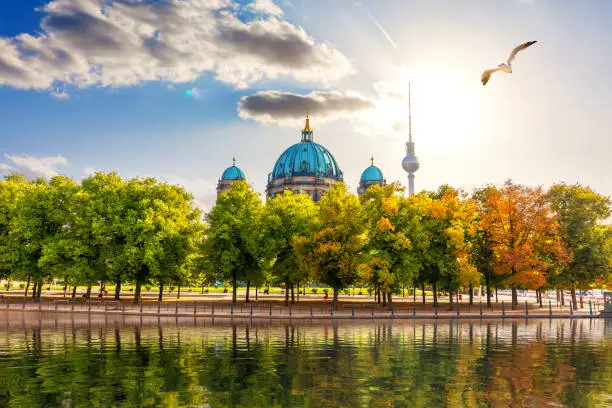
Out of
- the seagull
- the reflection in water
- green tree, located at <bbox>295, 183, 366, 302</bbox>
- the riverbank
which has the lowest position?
the riverbank

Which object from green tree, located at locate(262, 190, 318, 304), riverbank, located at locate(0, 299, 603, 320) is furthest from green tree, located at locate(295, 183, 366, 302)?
riverbank, located at locate(0, 299, 603, 320)

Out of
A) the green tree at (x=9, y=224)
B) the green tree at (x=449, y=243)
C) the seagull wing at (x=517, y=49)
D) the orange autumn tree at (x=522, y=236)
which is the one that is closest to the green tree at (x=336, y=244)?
the green tree at (x=449, y=243)

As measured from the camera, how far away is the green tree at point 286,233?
69.9 metres

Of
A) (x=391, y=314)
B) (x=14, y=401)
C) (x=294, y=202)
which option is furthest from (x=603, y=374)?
(x=294, y=202)

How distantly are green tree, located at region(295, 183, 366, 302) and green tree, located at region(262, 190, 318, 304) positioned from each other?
390 centimetres

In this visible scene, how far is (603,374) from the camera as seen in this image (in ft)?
81.9

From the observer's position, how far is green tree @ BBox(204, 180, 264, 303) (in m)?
68.7

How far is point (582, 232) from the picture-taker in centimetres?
6950

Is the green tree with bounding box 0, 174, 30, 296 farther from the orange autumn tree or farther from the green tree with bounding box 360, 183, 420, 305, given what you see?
the orange autumn tree

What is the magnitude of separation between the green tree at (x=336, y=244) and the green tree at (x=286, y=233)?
3900mm

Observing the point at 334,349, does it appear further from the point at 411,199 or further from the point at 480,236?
the point at 480,236

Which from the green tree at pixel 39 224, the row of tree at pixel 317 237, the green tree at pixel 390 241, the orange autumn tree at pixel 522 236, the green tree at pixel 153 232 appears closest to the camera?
the green tree at pixel 390 241

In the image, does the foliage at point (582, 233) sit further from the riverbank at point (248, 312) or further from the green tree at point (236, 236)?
the green tree at point (236, 236)

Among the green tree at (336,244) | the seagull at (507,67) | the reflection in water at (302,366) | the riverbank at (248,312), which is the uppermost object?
the seagull at (507,67)
